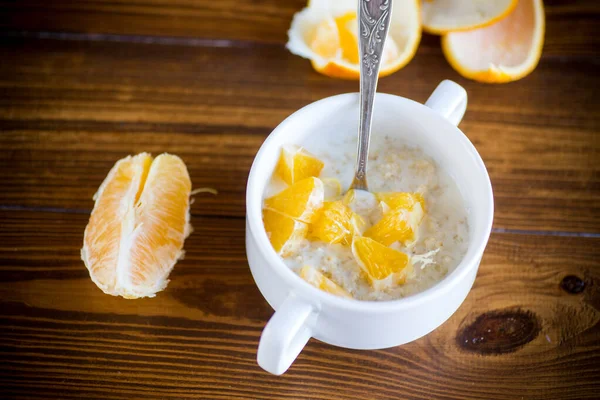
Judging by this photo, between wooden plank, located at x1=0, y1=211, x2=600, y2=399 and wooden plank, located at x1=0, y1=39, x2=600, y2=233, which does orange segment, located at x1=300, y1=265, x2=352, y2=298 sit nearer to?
wooden plank, located at x1=0, y1=211, x2=600, y2=399

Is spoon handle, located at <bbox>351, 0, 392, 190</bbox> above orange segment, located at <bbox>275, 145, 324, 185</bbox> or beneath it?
above

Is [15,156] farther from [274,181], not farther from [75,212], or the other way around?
[274,181]

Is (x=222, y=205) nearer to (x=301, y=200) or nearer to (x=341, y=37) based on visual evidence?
(x=301, y=200)

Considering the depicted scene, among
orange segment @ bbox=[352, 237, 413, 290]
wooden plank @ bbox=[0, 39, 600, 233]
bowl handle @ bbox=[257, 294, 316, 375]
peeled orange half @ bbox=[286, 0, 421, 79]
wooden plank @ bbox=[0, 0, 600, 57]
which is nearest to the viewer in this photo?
bowl handle @ bbox=[257, 294, 316, 375]

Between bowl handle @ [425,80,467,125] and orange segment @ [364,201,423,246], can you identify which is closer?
orange segment @ [364,201,423,246]

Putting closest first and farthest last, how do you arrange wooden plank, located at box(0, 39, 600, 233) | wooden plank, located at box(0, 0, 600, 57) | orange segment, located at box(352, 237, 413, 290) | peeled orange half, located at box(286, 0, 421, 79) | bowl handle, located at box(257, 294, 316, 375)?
bowl handle, located at box(257, 294, 316, 375) < orange segment, located at box(352, 237, 413, 290) < wooden plank, located at box(0, 39, 600, 233) < peeled orange half, located at box(286, 0, 421, 79) < wooden plank, located at box(0, 0, 600, 57)

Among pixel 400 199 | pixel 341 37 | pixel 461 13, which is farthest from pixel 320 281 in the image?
pixel 461 13

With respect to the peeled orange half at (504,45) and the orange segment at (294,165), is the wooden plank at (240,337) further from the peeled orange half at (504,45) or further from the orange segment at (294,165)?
the peeled orange half at (504,45)

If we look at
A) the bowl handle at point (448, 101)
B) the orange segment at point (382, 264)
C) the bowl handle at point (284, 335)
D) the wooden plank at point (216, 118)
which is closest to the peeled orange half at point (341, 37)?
the wooden plank at point (216, 118)

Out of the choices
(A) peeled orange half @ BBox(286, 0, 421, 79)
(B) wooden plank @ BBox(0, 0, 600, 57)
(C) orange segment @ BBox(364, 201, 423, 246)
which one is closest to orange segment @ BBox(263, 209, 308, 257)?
(C) orange segment @ BBox(364, 201, 423, 246)

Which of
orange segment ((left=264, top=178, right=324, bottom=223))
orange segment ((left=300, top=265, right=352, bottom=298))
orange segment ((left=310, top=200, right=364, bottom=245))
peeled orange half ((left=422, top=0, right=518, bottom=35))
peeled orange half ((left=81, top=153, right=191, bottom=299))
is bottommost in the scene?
peeled orange half ((left=81, top=153, right=191, bottom=299))
